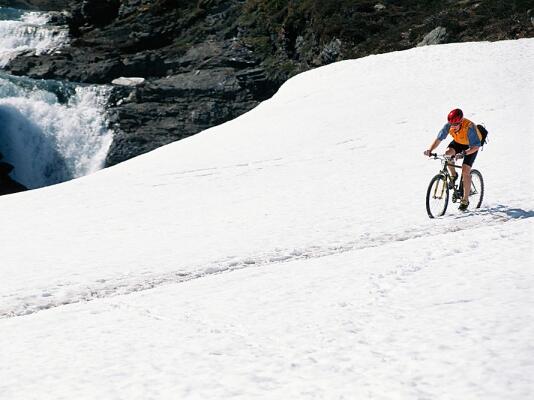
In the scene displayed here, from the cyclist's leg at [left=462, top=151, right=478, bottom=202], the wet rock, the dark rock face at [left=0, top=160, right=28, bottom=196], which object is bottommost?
the dark rock face at [left=0, top=160, right=28, bottom=196]

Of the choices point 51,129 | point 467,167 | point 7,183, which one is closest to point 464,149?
point 467,167

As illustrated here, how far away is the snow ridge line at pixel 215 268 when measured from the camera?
9242 millimetres

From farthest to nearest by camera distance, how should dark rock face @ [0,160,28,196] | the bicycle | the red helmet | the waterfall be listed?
1. the waterfall
2. dark rock face @ [0,160,28,196]
3. the bicycle
4. the red helmet

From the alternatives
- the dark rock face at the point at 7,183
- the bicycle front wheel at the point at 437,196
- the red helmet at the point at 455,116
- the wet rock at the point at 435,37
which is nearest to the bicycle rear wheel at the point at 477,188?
the bicycle front wheel at the point at 437,196

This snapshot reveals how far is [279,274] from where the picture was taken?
30.7 ft

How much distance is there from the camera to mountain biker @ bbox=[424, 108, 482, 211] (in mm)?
11703

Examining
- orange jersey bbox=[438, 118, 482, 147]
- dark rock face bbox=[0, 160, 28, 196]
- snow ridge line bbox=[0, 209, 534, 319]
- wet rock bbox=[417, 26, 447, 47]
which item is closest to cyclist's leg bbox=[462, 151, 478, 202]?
orange jersey bbox=[438, 118, 482, 147]

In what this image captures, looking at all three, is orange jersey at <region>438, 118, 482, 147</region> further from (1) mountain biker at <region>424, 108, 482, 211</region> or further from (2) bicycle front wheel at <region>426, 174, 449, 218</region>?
(2) bicycle front wheel at <region>426, 174, 449, 218</region>

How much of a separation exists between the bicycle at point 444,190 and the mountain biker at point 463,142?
0.15 m

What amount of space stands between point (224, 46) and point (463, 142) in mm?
38378

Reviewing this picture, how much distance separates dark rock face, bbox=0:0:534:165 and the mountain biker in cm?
2776

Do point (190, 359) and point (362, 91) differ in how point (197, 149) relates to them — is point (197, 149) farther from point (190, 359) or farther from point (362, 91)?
point (190, 359)

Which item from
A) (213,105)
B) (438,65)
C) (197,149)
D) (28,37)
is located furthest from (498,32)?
(28,37)

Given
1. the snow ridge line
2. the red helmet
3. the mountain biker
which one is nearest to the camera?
the snow ridge line
